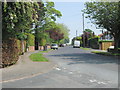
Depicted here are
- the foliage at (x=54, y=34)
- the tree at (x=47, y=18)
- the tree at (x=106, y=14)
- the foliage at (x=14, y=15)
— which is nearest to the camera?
the foliage at (x=14, y=15)

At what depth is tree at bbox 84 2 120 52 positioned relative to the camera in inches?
845

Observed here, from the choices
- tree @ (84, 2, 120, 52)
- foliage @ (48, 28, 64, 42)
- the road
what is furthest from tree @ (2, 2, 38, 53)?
foliage @ (48, 28, 64, 42)

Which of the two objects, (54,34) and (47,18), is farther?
(54,34)

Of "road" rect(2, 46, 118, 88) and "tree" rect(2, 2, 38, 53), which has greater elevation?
"tree" rect(2, 2, 38, 53)

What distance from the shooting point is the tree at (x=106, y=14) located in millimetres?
21469

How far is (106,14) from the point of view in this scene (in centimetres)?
2238

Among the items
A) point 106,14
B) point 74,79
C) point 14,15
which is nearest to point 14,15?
point 14,15

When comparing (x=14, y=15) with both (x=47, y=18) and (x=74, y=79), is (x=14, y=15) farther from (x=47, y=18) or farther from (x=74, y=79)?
(x=47, y=18)

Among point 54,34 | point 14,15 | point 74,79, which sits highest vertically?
point 54,34

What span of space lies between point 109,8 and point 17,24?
14.3 metres

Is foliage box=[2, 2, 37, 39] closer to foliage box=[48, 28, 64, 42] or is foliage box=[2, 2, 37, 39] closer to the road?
the road

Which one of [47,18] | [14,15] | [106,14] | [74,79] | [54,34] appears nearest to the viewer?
[74,79]

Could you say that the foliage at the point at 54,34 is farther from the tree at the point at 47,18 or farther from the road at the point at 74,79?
the road at the point at 74,79

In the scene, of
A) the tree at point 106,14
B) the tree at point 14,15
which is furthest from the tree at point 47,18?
the tree at point 14,15
